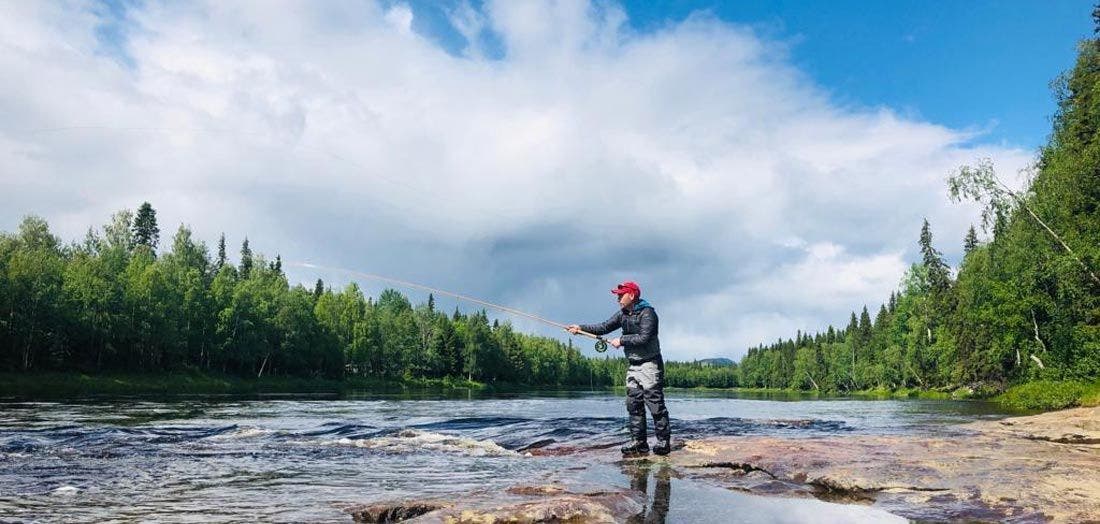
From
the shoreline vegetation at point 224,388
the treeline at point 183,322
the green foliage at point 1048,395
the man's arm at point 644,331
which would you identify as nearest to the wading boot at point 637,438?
the man's arm at point 644,331

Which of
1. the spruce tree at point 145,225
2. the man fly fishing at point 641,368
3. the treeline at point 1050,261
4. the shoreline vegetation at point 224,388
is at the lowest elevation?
the shoreline vegetation at point 224,388

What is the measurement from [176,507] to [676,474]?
596cm

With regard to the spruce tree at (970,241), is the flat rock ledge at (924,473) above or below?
below

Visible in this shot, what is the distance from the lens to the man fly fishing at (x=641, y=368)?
36.3 ft

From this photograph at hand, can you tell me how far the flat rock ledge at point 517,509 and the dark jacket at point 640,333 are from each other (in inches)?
158

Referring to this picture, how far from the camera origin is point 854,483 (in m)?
8.09

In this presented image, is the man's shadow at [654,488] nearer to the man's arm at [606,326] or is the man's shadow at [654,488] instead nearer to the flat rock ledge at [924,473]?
the flat rock ledge at [924,473]

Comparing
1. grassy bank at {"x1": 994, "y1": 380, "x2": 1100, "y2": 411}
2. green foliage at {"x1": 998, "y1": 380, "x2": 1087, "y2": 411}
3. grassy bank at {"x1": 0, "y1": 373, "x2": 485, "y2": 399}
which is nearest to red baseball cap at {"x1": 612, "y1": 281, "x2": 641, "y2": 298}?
grassy bank at {"x1": 994, "y1": 380, "x2": 1100, "y2": 411}

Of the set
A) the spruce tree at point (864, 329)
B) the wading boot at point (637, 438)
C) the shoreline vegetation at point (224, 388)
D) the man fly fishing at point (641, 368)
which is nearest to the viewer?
the man fly fishing at point (641, 368)

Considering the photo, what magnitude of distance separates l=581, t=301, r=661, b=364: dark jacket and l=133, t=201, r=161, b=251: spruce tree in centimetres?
12734

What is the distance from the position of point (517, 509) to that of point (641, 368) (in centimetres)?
537

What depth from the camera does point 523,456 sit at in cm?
1259

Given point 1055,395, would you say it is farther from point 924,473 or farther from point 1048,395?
point 924,473

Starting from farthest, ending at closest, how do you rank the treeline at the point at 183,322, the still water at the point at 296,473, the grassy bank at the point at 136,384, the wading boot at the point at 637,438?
the treeline at the point at 183,322, the grassy bank at the point at 136,384, the wading boot at the point at 637,438, the still water at the point at 296,473
